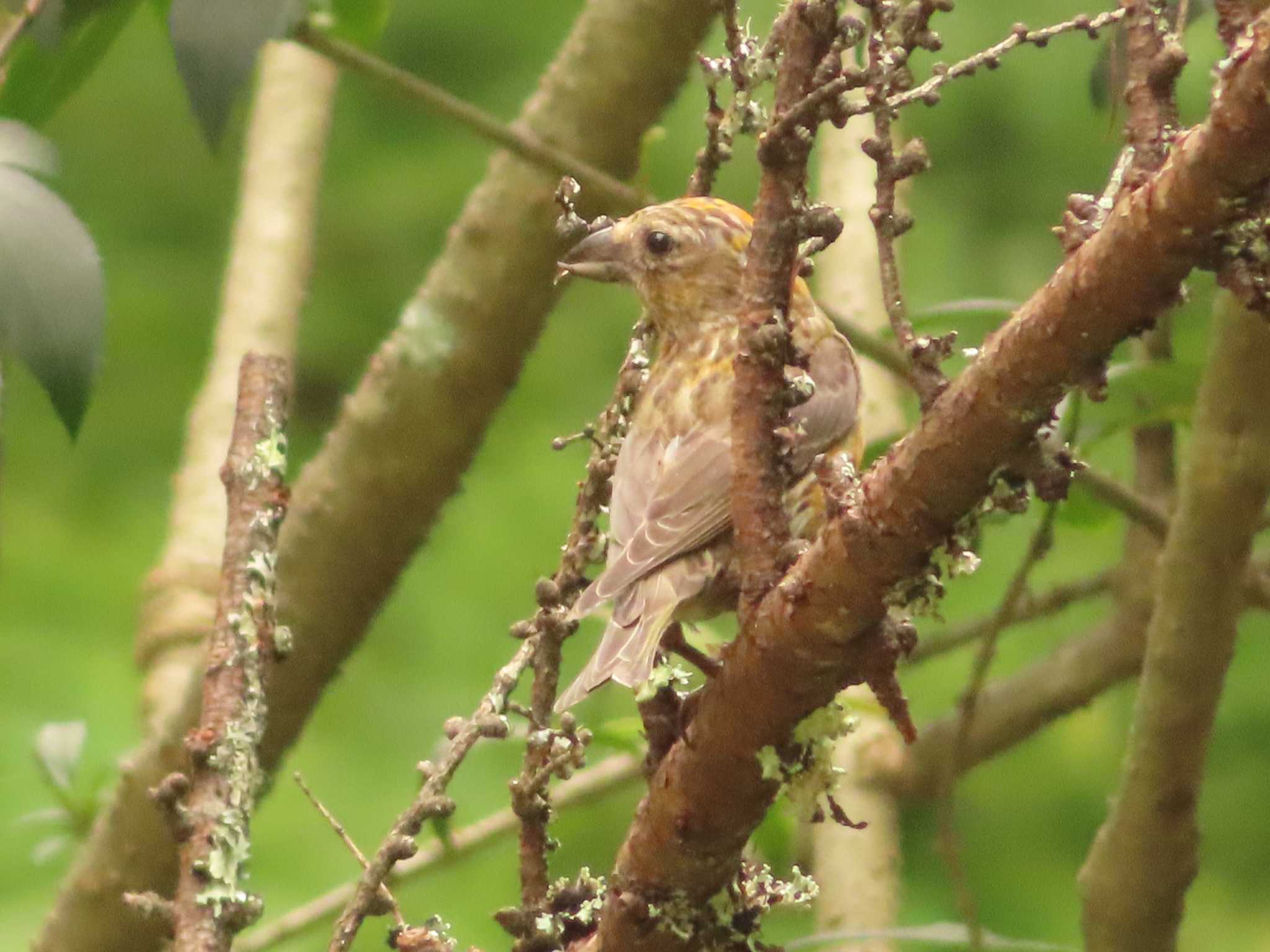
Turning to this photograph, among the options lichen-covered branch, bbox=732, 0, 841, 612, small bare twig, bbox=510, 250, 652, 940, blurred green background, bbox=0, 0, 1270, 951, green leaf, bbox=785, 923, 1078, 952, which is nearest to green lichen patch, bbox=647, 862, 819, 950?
small bare twig, bbox=510, 250, 652, 940

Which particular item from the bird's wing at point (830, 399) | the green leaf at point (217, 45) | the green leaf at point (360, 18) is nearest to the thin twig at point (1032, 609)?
the bird's wing at point (830, 399)

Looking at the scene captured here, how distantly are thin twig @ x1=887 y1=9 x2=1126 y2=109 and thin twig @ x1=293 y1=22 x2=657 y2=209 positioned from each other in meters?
1.35

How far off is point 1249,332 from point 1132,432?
0.98 metres

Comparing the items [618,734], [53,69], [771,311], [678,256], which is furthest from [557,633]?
[53,69]

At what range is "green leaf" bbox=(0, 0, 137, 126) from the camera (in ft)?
6.01

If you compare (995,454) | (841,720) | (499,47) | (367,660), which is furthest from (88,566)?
(995,454)

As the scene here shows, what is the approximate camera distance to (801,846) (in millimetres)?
3230

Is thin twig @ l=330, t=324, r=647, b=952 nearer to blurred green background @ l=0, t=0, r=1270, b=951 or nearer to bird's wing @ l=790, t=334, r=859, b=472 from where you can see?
bird's wing @ l=790, t=334, r=859, b=472

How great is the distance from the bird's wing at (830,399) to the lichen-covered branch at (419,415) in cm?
90

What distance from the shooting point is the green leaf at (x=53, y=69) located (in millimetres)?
1832

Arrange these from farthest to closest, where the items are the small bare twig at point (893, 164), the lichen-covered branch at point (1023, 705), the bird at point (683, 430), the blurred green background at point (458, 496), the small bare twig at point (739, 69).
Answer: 1. the blurred green background at point (458, 496)
2. the lichen-covered branch at point (1023, 705)
3. the bird at point (683, 430)
4. the small bare twig at point (739, 69)
5. the small bare twig at point (893, 164)

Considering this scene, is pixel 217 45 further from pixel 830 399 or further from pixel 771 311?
pixel 830 399

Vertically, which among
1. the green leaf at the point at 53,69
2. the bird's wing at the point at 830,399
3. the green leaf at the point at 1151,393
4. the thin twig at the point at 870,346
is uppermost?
the green leaf at the point at 53,69

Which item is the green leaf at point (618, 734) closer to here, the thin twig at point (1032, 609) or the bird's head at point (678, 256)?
the bird's head at point (678, 256)
